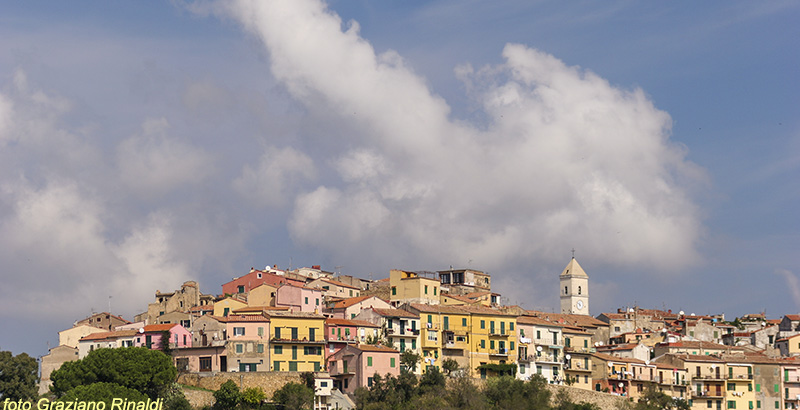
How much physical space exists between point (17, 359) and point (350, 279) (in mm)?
37544

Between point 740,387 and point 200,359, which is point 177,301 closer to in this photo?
point 200,359

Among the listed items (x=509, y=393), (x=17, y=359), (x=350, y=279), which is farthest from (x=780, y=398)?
(x=17, y=359)

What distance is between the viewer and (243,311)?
86500mm

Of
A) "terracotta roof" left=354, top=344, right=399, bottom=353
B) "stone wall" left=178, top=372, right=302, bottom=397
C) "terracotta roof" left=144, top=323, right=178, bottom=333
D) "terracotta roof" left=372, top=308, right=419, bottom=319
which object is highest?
"terracotta roof" left=372, top=308, right=419, bottom=319

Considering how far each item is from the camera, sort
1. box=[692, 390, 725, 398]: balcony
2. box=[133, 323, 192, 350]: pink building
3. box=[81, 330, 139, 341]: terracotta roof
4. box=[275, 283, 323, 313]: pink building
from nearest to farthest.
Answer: box=[133, 323, 192, 350]: pink building < box=[81, 330, 139, 341]: terracotta roof < box=[275, 283, 323, 313]: pink building < box=[692, 390, 725, 398]: balcony

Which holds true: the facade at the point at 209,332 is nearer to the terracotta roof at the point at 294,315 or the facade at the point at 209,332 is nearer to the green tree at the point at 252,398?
the terracotta roof at the point at 294,315

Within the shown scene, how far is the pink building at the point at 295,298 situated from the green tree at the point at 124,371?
45.2 feet

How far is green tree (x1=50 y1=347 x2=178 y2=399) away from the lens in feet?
243

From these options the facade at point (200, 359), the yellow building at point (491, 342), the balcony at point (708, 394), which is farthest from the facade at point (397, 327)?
the balcony at point (708, 394)

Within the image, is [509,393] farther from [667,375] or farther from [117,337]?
[117,337]

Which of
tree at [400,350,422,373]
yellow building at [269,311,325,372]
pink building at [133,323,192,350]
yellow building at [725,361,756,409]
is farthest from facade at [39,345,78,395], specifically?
yellow building at [725,361,756,409]

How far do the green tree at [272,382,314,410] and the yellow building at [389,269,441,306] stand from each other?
20.7 metres

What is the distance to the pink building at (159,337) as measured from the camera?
82.4m

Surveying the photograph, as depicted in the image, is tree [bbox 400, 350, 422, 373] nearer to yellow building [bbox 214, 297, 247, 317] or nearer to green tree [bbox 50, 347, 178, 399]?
yellow building [bbox 214, 297, 247, 317]
